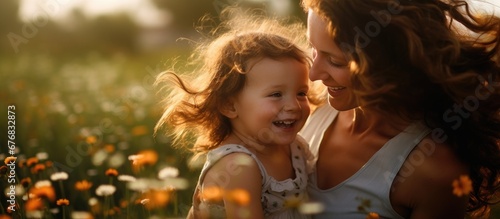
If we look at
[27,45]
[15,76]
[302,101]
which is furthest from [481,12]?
[27,45]

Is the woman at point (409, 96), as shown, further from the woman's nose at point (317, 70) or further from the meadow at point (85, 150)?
the meadow at point (85, 150)

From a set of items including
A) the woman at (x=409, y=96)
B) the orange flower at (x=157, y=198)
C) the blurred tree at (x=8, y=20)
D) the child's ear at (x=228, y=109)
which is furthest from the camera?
the blurred tree at (x=8, y=20)

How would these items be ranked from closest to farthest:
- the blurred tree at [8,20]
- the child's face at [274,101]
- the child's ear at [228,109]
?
the child's face at [274,101], the child's ear at [228,109], the blurred tree at [8,20]

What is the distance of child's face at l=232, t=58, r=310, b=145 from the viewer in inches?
99.8

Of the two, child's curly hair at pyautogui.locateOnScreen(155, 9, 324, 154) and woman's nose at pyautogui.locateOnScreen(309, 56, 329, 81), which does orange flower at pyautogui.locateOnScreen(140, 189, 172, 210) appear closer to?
child's curly hair at pyautogui.locateOnScreen(155, 9, 324, 154)

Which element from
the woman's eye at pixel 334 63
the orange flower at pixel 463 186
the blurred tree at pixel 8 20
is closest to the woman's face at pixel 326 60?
the woman's eye at pixel 334 63

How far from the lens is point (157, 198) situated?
1980 mm

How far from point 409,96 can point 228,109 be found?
2.38 ft

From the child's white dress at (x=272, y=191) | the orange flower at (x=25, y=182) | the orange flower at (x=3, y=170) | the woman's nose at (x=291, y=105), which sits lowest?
the child's white dress at (x=272, y=191)

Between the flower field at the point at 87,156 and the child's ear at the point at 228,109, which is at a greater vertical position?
the child's ear at the point at 228,109

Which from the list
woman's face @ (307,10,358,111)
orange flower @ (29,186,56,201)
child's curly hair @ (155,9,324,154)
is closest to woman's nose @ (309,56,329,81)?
woman's face @ (307,10,358,111)

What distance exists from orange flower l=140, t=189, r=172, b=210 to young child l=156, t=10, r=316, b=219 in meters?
0.21

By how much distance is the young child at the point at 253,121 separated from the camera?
247 centimetres

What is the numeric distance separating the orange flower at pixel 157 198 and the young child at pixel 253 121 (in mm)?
210
